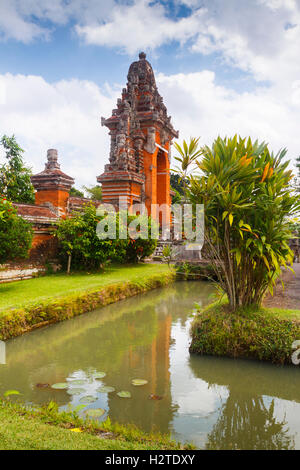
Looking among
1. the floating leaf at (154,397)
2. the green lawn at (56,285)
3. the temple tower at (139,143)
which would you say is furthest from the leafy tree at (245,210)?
the temple tower at (139,143)

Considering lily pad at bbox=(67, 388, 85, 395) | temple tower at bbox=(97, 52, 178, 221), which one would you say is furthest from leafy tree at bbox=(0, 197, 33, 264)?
temple tower at bbox=(97, 52, 178, 221)

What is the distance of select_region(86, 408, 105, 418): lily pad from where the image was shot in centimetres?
317

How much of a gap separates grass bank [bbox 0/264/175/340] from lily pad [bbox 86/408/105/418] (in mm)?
Result: 2537

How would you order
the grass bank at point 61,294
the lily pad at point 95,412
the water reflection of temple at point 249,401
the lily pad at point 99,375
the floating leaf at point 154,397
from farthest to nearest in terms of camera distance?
the grass bank at point 61,294, the lily pad at point 99,375, the floating leaf at point 154,397, the lily pad at point 95,412, the water reflection of temple at point 249,401

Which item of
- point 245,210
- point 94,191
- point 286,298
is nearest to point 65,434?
point 245,210

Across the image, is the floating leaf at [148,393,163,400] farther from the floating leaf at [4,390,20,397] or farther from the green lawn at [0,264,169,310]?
the green lawn at [0,264,169,310]

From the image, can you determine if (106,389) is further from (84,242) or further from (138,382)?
(84,242)

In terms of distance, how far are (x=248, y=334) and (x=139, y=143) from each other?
13.1m

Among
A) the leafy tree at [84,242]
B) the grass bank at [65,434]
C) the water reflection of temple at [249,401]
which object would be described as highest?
the leafy tree at [84,242]

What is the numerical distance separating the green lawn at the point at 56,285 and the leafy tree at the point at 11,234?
774mm

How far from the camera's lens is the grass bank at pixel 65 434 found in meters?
2.44

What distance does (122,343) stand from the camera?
17.9 feet

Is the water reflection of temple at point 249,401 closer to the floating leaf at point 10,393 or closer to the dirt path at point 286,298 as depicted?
the dirt path at point 286,298
